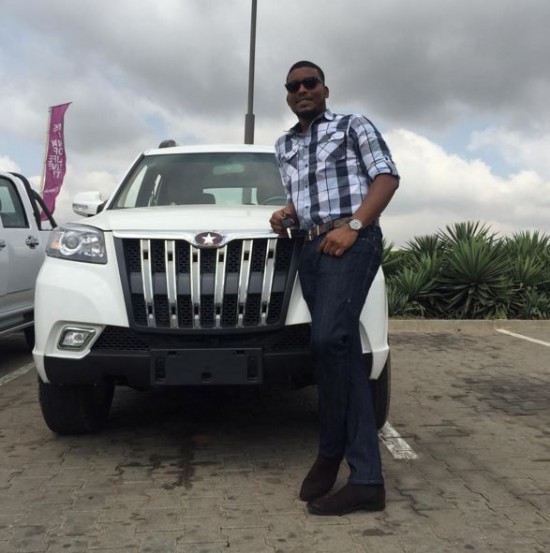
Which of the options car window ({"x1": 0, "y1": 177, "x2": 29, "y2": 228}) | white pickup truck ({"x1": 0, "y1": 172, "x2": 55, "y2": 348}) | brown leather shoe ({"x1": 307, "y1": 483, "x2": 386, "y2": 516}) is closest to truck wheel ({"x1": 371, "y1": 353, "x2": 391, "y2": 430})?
brown leather shoe ({"x1": 307, "y1": 483, "x2": 386, "y2": 516})

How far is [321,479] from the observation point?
305cm

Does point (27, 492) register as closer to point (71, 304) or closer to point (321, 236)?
point (71, 304)

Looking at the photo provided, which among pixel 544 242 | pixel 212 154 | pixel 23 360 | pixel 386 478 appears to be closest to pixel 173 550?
pixel 386 478

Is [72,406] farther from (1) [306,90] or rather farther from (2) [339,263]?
(1) [306,90]

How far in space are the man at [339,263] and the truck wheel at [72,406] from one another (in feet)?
4.12

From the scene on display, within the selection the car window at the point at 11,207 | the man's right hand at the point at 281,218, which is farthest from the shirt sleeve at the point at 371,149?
the car window at the point at 11,207

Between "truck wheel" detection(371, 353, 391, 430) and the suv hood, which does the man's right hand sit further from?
"truck wheel" detection(371, 353, 391, 430)

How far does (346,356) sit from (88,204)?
7.22 feet

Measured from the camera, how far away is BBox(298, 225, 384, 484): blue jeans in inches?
116

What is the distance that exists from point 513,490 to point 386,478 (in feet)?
2.00

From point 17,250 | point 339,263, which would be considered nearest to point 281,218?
point 339,263

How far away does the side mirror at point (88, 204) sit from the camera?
14.1 ft

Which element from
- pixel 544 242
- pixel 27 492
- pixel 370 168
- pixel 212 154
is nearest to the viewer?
pixel 370 168

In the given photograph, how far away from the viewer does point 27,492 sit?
3.24m
